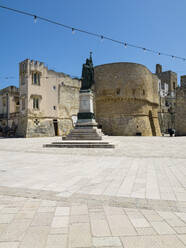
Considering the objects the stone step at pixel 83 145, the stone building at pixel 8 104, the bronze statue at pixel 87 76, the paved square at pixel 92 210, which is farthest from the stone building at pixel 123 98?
the paved square at pixel 92 210

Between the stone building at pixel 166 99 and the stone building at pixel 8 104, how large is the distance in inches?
1089

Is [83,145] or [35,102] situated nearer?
[83,145]

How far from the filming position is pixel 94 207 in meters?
2.72

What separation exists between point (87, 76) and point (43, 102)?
1157 centimetres

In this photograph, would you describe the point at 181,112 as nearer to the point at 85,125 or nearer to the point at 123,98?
the point at 123,98

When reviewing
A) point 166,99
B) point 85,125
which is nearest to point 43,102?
point 85,125

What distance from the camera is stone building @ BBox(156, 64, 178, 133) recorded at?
39000 millimetres

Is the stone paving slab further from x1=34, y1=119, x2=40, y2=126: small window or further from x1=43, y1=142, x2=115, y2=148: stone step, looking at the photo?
x1=34, y1=119, x2=40, y2=126: small window

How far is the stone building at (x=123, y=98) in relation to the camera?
92.1 feet

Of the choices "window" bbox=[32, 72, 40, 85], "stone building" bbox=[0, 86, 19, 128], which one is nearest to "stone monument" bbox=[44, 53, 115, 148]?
"window" bbox=[32, 72, 40, 85]

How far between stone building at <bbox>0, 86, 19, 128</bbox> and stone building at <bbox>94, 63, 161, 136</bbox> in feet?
42.4

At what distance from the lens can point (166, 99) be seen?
43.3m

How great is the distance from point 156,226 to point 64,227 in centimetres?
106

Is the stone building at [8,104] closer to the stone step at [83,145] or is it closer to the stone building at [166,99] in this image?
the stone step at [83,145]
